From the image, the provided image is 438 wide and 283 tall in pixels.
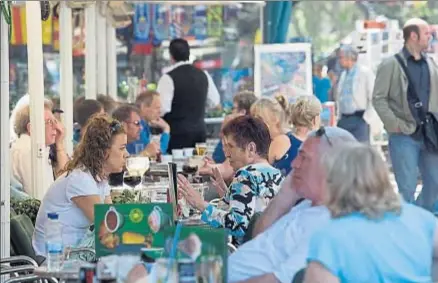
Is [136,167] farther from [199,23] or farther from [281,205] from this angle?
[199,23]

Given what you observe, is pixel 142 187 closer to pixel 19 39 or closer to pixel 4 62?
pixel 4 62

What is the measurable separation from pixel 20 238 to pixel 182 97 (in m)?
4.81

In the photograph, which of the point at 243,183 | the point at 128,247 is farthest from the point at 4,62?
the point at 128,247

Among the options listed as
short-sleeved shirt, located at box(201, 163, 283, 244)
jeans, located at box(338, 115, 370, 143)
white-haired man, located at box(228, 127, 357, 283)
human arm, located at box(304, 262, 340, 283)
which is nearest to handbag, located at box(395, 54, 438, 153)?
jeans, located at box(338, 115, 370, 143)

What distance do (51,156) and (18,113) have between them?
34 cm

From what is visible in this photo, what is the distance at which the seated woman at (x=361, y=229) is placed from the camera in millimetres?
3561

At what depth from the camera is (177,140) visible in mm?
10391

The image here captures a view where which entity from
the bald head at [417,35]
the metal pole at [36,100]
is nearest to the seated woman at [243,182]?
the metal pole at [36,100]

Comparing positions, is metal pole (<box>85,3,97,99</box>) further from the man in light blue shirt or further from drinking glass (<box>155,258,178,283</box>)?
drinking glass (<box>155,258,178,283</box>)

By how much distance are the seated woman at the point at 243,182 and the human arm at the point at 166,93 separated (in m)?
4.65

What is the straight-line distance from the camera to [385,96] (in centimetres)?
967

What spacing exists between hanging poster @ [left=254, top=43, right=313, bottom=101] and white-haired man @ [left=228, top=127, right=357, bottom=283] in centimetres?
795

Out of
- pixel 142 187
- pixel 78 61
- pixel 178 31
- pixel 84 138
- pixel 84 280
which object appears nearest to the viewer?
pixel 84 280

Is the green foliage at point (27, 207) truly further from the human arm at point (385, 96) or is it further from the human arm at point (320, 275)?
the human arm at point (385, 96)
